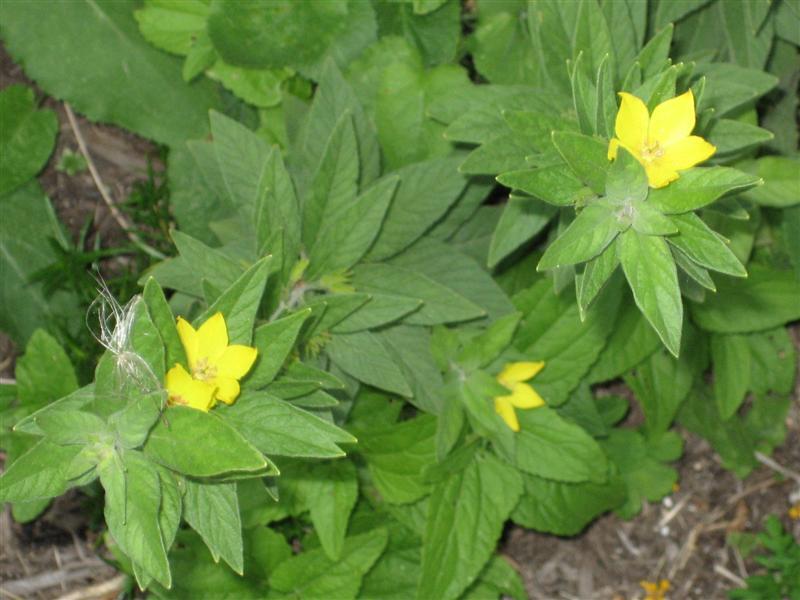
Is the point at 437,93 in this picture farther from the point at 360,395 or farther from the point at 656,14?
the point at 360,395

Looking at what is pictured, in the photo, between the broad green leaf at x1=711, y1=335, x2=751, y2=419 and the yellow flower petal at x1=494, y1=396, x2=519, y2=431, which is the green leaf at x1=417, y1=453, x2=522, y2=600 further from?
the broad green leaf at x1=711, y1=335, x2=751, y2=419

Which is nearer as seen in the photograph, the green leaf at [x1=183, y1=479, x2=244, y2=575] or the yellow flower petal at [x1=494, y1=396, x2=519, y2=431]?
the green leaf at [x1=183, y1=479, x2=244, y2=575]

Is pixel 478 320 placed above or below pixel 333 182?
below

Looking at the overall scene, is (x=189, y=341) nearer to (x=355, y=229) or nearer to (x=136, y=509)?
A: (x=136, y=509)

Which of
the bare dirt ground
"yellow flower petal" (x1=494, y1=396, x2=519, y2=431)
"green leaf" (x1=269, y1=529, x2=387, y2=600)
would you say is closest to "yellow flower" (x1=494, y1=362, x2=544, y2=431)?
"yellow flower petal" (x1=494, y1=396, x2=519, y2=431)

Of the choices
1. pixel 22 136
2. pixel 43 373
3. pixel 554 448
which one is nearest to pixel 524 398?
pixel 554 448

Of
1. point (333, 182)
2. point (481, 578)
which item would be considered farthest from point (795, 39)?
point (481, 578)

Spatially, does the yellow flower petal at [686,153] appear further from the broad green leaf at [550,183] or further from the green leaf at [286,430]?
the green leaf at [286,430]
